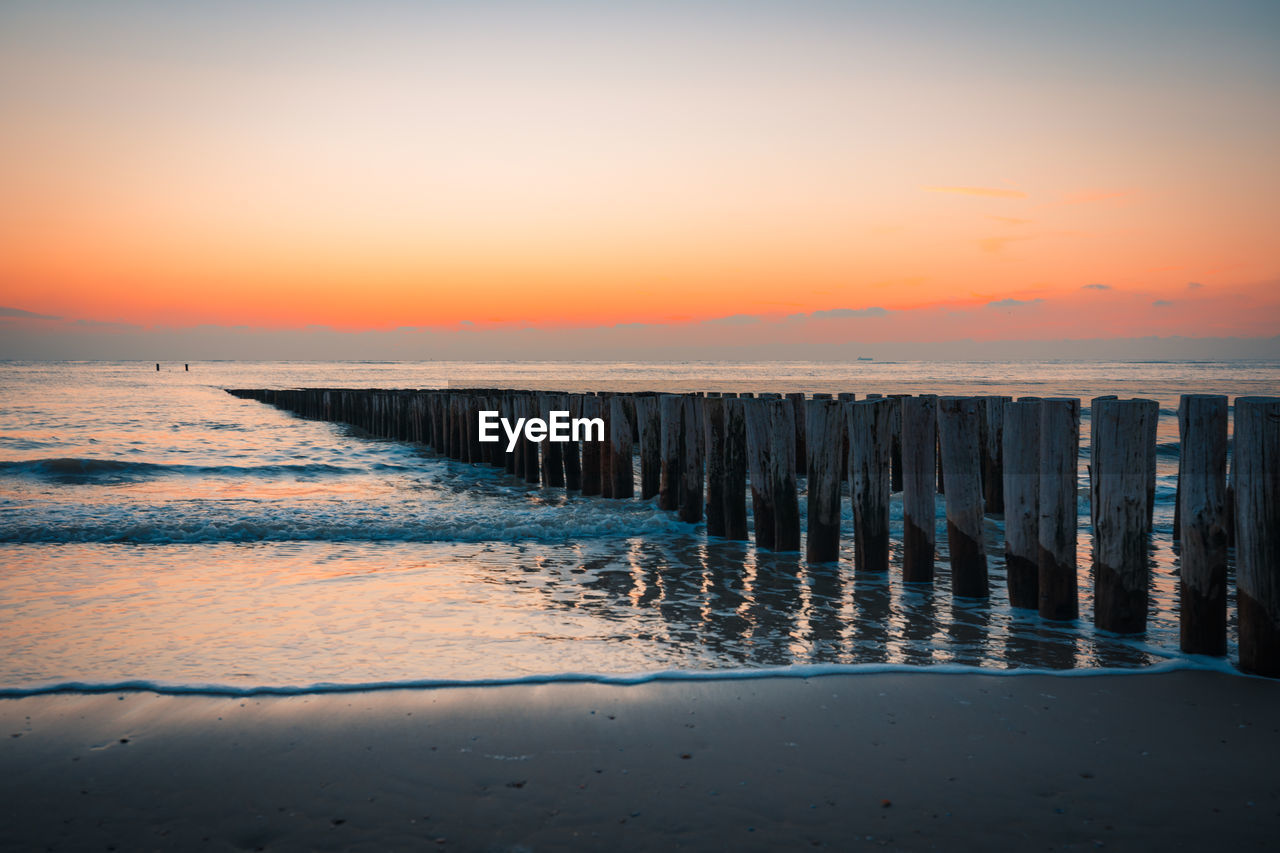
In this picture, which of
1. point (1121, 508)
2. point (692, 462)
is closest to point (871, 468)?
point (1121, 508)

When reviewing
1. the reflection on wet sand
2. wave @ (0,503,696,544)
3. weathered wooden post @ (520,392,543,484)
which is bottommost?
the reflection on wet sand

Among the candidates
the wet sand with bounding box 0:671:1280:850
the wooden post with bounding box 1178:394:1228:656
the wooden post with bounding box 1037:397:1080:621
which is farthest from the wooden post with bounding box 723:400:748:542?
the wooden post with bounding box 1178:394:1228:656

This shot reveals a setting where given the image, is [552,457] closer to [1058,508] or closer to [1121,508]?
[1058,508]

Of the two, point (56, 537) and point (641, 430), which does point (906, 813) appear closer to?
point (641, 430)

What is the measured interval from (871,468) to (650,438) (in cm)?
387

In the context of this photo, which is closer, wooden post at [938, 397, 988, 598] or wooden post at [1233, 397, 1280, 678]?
wooden post at [1233, 397, 1280, 678]

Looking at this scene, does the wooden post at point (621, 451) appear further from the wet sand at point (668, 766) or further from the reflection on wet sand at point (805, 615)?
the wet sand at point (668, 766)

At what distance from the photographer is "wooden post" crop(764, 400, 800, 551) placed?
23.3 feet

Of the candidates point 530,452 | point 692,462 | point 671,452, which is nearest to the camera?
point 692,462

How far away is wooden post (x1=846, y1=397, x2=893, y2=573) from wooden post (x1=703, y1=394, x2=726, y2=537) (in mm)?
1741

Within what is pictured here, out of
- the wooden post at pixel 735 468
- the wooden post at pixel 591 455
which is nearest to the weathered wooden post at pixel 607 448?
the wooden post at pixel 591 455

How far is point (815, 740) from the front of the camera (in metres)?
3.38

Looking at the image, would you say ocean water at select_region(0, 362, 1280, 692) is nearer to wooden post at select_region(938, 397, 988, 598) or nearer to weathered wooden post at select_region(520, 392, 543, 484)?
wooden post at select_region(938, 397, 988, 598)

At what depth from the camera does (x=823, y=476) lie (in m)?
6.61
